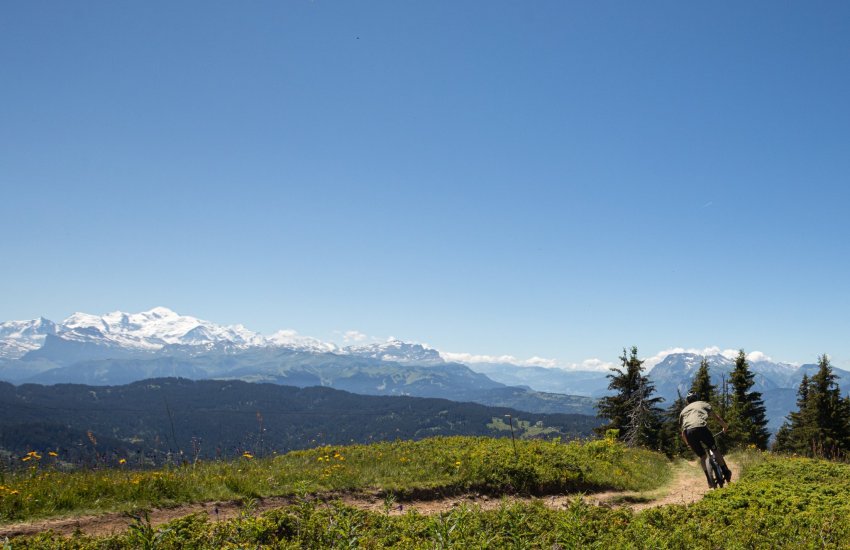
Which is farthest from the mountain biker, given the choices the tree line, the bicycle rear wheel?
the tree line

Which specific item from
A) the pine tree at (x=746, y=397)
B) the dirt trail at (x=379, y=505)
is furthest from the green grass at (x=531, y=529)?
the pine tree at (x=746, y=397)

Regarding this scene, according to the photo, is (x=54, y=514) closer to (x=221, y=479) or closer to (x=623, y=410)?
(x=221, y=479)

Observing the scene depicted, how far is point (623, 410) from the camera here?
37594 millimetres

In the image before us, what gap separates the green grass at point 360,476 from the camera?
9.58 meters

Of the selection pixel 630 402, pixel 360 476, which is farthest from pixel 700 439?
pixel 630 402

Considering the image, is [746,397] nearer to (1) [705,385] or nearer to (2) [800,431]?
(2) [800,431]

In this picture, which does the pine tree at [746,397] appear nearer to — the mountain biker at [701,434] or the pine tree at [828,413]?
the pine tree at [828,413]

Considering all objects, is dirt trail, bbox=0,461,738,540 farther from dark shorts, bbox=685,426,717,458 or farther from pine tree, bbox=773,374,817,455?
pine tree, bbox=773,374,817,455

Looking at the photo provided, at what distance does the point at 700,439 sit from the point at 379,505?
906cm

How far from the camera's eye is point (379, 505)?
11508mm

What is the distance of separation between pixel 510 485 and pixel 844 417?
46657 mm

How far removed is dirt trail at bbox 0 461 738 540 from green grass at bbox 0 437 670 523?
1.05 feet

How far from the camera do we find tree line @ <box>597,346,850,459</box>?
34.4 metres

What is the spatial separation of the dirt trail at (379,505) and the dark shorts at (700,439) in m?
1.42
